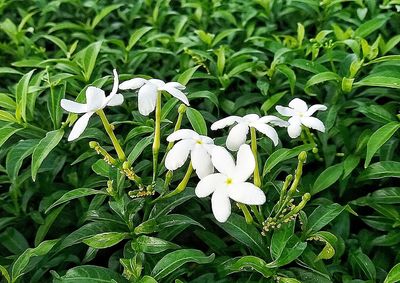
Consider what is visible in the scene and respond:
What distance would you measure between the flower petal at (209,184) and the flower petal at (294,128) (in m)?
0.26

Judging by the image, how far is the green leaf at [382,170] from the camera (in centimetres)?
137

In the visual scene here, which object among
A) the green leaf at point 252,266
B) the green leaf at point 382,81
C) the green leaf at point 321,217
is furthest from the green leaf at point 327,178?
the green leaf at point 252,266

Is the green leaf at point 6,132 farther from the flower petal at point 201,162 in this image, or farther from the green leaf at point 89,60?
the flower petal at point 201,162

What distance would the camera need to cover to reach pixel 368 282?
1.28m

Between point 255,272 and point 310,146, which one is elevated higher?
point 310,146

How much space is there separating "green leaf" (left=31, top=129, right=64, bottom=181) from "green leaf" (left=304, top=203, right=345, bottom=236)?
0.66 meters

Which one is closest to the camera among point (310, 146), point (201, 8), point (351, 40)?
point (310, 146)

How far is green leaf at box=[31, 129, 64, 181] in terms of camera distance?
1.29 meters

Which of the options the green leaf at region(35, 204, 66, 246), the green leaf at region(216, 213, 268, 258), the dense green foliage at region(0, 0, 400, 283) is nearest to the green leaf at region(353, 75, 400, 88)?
the dense green foliage at region(0, 0, 400, 283)

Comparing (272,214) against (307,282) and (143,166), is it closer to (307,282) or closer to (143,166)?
(307,282)

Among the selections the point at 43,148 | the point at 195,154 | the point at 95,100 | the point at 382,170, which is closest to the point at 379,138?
the point at 382,170

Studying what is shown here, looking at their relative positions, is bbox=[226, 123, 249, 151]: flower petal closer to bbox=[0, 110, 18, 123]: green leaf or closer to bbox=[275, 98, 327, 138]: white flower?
bbox=[275, 98, 327, 138]: white flower

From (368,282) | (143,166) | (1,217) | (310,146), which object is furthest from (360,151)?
(1,217)

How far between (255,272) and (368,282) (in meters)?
0.28
